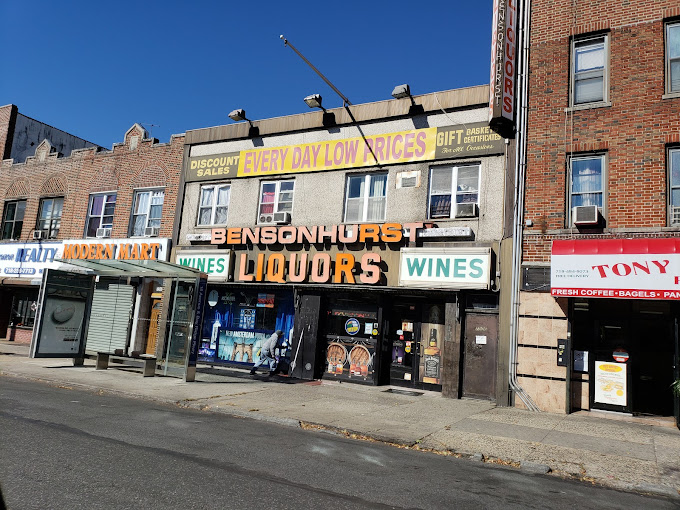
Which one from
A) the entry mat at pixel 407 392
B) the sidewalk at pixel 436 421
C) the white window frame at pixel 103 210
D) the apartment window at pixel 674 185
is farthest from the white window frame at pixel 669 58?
the white window frame at pixel 103 210

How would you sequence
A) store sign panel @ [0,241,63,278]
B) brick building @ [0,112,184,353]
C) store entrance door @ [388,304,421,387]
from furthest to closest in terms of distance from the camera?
store sign panel @ [0,241,63,278]
brick building @ [0,112,184,353]
store entrance door @ [388,304,421,387]

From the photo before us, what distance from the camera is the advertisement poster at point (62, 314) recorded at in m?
15.3

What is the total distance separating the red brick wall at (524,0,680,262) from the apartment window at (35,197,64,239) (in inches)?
786

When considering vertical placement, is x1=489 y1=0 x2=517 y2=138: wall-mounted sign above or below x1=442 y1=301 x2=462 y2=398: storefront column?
above

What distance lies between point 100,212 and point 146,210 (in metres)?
2.72

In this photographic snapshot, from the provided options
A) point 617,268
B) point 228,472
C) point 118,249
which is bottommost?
point 228,472

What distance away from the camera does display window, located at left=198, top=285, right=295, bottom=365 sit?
55.4ft

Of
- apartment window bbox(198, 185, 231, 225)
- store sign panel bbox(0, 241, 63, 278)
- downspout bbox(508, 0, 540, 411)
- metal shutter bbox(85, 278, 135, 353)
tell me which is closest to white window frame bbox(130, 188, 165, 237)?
apartment window bbox(198, 185, 231, 225)

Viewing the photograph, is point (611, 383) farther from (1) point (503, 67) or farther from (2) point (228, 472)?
(2) point (228, 472)

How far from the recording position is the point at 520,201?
514 inches

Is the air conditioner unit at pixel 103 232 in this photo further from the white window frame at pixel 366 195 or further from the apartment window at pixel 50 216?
the white window frame at pixel 366 195

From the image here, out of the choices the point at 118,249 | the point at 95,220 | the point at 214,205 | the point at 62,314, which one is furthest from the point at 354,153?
the point at 95,220

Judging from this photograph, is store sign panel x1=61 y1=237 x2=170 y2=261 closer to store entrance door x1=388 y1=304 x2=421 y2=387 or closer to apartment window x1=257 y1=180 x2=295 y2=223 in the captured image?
apartment window x1=257 y1=180 x2=295 y2=223

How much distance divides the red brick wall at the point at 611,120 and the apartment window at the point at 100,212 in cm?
1649
